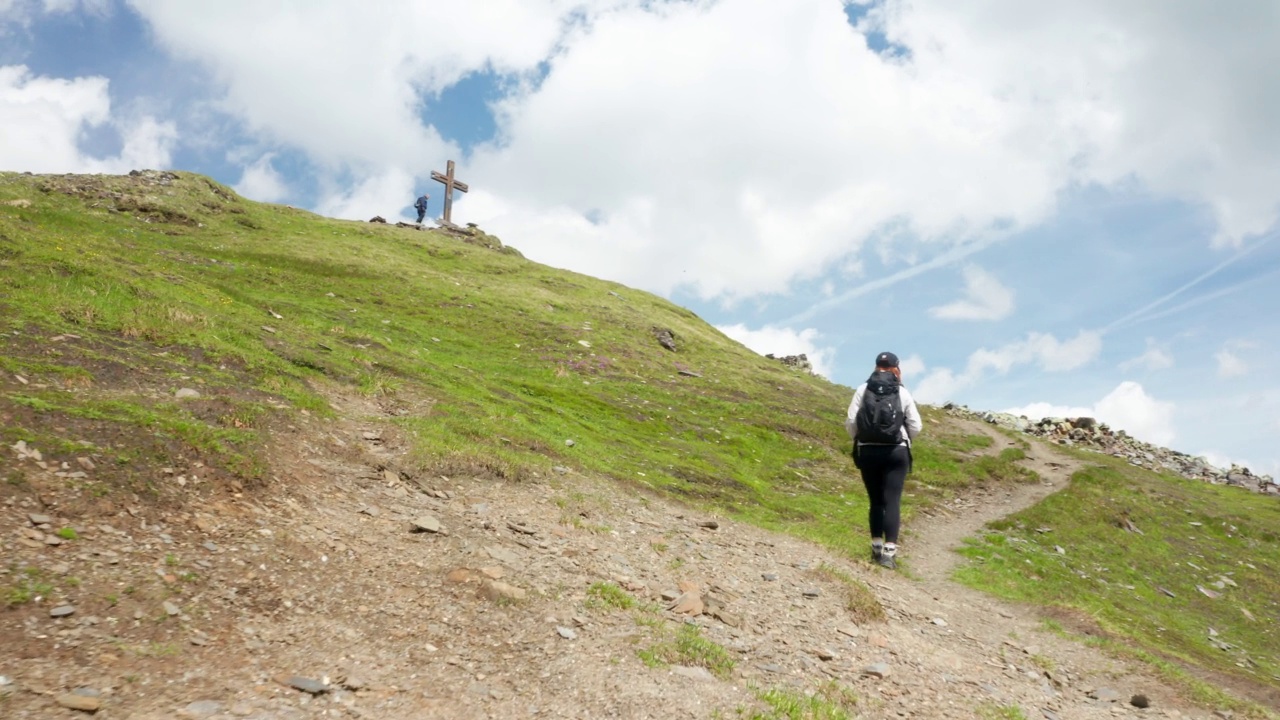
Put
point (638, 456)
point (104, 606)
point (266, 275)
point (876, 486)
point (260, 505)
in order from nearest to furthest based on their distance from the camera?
point (104, 606) < point (260, 505) < point (876, 486) < point (638, 456) < point (266, 275)

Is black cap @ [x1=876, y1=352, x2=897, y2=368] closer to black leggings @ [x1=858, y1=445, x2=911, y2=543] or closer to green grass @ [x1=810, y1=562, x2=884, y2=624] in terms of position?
black leggings @ [x1=858, y1=445, x2=911, y2=543]

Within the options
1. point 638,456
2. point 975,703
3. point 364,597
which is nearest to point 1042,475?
point 638,456

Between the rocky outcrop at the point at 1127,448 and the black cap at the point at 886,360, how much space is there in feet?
136

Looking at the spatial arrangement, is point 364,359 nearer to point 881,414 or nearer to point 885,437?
point 881,414

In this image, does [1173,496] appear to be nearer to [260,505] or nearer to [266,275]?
[260,505]

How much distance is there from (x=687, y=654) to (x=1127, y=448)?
57561mm

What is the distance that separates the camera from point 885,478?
15.0 m

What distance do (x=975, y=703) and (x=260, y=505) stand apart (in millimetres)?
10261

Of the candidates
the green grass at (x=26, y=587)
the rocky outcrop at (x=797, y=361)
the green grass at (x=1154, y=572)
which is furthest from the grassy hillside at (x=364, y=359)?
the rocky outcrop at (x=797, y=361)

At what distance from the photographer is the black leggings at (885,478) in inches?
586

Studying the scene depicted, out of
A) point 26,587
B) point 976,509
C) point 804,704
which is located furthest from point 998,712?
point 976,509

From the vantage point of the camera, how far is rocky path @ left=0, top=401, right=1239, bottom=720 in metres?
6.64

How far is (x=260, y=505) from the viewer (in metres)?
10.2

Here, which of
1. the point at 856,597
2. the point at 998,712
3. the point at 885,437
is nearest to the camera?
the point at 998,712
